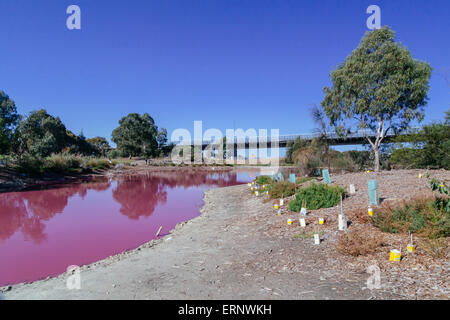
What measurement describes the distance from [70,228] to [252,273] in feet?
23.3

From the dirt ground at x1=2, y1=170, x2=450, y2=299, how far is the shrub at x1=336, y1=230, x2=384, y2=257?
0.46ft

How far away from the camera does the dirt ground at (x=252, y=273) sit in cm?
323

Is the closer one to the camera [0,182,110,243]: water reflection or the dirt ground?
the dirt ground

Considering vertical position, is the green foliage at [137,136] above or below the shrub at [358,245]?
above

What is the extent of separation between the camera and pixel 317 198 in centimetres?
785

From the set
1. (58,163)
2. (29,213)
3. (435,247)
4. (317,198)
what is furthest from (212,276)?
(58,163)

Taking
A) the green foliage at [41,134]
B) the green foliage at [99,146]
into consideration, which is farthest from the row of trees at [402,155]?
the green foliage at [99,146]

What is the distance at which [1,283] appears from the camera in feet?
14.3

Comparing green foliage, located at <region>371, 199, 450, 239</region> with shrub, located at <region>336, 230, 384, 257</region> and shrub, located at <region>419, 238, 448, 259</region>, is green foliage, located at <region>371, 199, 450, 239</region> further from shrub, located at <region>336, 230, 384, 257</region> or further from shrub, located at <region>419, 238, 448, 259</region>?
shrub, located at <region>336, 230, 384, 257</region>

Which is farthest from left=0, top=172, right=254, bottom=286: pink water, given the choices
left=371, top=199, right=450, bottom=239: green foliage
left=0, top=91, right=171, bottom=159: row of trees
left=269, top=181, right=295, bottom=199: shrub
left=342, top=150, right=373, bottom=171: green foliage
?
left=0, top=91, right=171, bottom=159: row of trees

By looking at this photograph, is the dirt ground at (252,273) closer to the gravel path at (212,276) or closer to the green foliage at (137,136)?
the gravel path at (212,276)

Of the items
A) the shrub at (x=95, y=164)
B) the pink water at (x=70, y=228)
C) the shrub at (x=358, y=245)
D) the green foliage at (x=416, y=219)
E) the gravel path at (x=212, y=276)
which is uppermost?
the shrub at (x=95, y=164)

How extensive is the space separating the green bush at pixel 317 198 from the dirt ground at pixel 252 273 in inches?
63.1

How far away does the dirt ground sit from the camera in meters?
3.23
